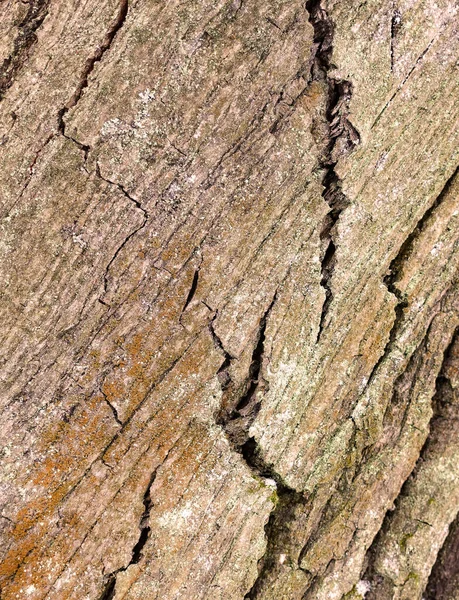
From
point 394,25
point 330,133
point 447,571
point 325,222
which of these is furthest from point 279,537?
point 394,25

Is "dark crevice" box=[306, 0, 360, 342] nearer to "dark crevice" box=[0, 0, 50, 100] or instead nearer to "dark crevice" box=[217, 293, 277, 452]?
"dark crevice" box=[217, 293, 277, 452]

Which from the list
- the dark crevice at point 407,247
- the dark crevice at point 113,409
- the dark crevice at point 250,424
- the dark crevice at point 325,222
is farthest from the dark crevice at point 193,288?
the dark crevice at point 407,247

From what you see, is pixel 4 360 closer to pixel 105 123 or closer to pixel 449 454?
pixel 105 123

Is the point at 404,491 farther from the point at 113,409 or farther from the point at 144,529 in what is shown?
the point at 113,409

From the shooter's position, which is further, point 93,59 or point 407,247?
point 407,247

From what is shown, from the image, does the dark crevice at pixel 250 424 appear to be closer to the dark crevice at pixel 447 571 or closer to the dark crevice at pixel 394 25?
the dark crevice at pixel 447 571

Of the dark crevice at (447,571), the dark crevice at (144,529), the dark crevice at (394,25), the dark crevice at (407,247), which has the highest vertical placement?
the dark crevice at (394,25)
